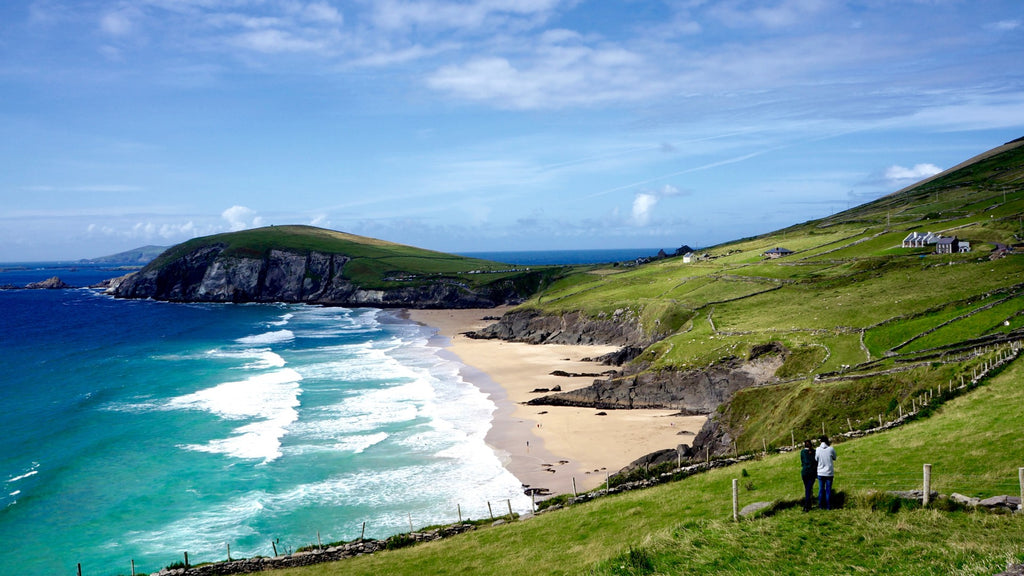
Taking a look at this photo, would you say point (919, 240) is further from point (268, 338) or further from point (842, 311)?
point (268, 338)

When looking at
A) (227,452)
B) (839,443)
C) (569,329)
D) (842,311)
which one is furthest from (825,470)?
(569,329)

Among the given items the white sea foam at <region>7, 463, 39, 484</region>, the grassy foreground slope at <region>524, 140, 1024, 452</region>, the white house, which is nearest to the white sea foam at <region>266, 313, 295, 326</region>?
the grassy foreground slope at <region>524, 140, 1024, 452</region>

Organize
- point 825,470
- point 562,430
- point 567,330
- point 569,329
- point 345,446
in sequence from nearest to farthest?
1. point 825,470
2. point 345,446
3. point 562,430
4. point 569,329
5. point 567,330

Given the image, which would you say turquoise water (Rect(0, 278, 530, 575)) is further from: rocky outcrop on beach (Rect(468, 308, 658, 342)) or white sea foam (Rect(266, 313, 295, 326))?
white sea foam (Rect(266, 313, 295, 326))

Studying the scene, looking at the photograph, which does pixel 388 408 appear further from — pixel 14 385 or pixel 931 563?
pixel 931 563

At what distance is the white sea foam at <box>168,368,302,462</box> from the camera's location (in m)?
58.0

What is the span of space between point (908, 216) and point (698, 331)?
100 m

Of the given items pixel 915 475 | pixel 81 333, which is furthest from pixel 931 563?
pixel 81 333

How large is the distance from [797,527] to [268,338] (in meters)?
121

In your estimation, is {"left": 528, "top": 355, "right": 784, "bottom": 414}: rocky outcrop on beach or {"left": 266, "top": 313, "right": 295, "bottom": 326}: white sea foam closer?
{"left": 528, "top": 355, "right": 784, "bottom": 414}: rocky outcrop on beach

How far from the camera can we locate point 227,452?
5672 cm

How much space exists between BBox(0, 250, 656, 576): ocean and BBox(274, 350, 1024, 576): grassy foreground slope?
11.6m

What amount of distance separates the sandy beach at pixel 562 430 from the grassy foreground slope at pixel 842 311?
791 centimetres

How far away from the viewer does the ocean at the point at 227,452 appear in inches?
1599
